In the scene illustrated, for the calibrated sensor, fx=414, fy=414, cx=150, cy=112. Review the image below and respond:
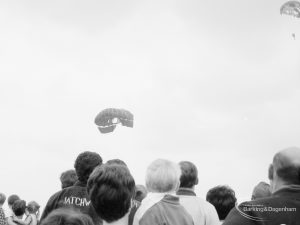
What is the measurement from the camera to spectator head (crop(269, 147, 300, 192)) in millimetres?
2935

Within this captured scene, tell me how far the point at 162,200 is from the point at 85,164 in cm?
133

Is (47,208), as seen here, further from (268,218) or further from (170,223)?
(268,218)

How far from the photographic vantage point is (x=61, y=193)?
515 centimetres

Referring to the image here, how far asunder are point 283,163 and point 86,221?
1525 millimetres

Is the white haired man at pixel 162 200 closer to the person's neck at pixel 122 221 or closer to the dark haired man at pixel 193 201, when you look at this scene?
the person's neck at pixel 122 221

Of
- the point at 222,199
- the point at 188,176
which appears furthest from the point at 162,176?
the point at 222,199

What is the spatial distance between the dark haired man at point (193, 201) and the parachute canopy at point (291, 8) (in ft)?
61.8

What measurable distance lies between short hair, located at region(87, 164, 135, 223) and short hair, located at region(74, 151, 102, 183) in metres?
1.47

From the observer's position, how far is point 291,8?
22250 millimetres

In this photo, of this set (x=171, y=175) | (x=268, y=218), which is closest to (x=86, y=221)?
A: (x=268, y=218)

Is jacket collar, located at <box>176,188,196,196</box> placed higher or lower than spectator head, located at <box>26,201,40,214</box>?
higher

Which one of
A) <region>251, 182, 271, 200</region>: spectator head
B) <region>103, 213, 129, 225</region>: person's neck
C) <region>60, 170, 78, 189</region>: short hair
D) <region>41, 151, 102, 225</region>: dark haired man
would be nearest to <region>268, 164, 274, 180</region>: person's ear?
<region>103, 213, 129, 225</region>: person's neck

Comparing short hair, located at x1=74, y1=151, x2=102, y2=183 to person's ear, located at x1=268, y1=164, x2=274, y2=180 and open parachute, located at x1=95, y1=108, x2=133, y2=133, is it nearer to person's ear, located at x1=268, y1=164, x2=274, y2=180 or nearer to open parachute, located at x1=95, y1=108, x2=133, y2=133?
person's ear, located at x1=268, y1=164, x2=274, y2=180

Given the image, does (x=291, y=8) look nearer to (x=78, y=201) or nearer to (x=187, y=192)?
(x=187, y=192)
